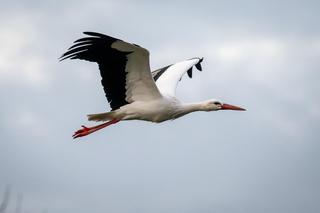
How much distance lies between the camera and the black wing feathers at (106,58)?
1448 cm

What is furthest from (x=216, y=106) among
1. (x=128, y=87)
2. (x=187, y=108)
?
(x=128, y=87)

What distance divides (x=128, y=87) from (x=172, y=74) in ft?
7.34

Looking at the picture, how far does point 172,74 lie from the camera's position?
57.9 feet

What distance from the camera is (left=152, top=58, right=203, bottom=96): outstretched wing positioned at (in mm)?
16836

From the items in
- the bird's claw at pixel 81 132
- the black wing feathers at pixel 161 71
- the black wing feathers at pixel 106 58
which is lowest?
the bird's claw at pixel 81 132

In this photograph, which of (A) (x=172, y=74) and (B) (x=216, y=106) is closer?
(B) (x=216, y=106)

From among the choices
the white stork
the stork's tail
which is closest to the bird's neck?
the white stork

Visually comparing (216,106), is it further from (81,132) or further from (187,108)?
(81,132)

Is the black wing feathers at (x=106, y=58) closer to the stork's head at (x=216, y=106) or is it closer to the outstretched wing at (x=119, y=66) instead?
the outstretched wing at (x=119, y=66)

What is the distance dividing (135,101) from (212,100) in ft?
5.18

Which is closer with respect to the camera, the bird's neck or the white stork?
the white stork

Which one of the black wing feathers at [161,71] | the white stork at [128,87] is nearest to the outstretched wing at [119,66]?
the white stork at [128,87]

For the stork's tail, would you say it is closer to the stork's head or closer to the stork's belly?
the stork's belly

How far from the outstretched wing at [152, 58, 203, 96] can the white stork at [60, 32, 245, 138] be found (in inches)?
0.9
